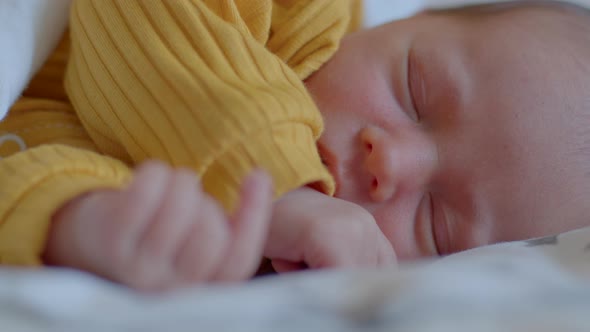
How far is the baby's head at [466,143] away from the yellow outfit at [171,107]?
0.31 ft

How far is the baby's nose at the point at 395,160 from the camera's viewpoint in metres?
0.87

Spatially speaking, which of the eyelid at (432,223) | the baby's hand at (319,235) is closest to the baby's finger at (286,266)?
the baby's hand at (319,235)

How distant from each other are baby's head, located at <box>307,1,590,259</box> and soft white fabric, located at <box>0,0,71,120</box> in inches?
15.7

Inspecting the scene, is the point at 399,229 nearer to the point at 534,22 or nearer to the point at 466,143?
the point at 466,143

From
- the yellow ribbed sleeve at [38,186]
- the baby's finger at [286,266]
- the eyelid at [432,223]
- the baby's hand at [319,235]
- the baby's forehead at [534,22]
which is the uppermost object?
the baby's forehead at [534,22]

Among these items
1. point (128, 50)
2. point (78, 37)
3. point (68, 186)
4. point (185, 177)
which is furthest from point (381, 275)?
point (78, 37)

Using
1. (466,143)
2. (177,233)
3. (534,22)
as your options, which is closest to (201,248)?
(177,233)

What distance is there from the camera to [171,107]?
0.75m

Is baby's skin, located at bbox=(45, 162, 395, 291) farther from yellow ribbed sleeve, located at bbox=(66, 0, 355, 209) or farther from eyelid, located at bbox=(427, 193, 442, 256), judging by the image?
eyelid, located at bbox=(427, 193, 442, 256)

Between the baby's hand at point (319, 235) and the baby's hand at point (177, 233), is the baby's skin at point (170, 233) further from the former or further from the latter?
the baby's hand at point (319, 235)

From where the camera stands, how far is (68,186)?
0.62 metres

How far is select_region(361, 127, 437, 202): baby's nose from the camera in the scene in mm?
872

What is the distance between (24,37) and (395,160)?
0.54 m

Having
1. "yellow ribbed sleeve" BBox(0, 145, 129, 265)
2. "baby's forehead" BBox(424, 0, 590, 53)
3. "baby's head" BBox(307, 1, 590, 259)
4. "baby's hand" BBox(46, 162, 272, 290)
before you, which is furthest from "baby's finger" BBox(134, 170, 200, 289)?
"baby's forehead" BBox(424, 0, 590, 53)
